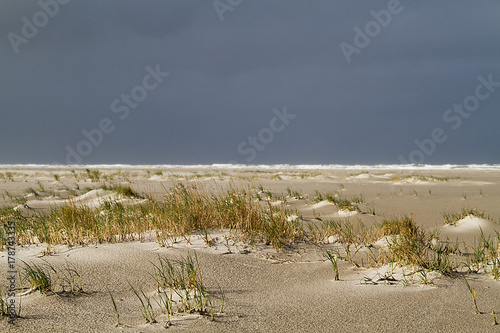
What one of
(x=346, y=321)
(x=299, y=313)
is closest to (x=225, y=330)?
(x=299, y=313)

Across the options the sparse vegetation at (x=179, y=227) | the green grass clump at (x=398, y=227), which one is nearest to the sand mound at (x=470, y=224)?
the green grass clump at (x=398, y=227)

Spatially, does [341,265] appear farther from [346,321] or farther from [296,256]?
[346,321]

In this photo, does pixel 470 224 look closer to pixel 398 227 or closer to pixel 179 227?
pixel 398 227

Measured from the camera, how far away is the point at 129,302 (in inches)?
91.4

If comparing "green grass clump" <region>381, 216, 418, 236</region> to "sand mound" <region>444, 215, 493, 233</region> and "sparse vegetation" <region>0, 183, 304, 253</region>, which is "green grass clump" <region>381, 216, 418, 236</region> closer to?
"sparse vegetation" <region>0, 183, 304, 253</region>

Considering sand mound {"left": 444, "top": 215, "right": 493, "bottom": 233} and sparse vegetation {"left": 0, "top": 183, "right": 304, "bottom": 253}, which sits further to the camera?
sand mound {"left": 444, "top": 215, "right": 493, "bottom": 233}

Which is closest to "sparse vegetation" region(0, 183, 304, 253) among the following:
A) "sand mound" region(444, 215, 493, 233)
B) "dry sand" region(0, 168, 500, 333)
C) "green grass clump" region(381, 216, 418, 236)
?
"dry sand" region(0, 168, 500, 333)

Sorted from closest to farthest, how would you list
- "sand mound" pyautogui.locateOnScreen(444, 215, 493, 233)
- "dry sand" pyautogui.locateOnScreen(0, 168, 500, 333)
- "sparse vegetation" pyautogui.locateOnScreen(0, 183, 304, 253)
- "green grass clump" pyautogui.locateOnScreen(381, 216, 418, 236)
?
1. "dry sand" pyautogui.locateOnScreen(0, 168, 500, 333)
2. "sparse vegetation" pyautogui.locateOnScreen(0, 183, 304, 253)
3. "green grass clump" pyautogui.locateOnScreen(381, 216, 418, 236)
4. "sand mound" pyautogui.locateOnScreen(444, 215, 493, 233)

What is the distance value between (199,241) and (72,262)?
3.69ft

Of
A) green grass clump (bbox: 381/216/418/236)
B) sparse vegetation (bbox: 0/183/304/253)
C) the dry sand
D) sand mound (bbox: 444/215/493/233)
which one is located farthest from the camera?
sand mound (bbox: 444/215/493/233)

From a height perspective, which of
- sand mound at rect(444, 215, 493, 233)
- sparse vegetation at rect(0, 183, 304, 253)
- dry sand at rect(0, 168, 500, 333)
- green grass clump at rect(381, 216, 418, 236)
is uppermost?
sparse vegetation at rect(0, 183, 304, 253)

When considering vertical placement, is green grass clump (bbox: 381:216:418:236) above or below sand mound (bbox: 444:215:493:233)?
above

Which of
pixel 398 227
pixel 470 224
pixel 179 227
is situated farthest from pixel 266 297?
pixel 470 224

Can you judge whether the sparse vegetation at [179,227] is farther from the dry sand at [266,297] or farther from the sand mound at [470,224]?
the sand mound at [470,224]
